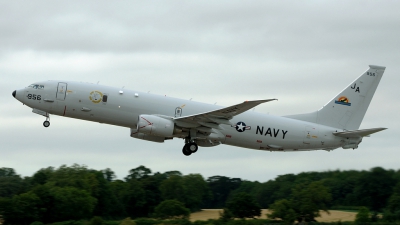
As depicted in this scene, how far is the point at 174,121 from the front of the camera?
49.3 metres

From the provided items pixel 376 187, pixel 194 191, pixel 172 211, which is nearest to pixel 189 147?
pixel 172 211

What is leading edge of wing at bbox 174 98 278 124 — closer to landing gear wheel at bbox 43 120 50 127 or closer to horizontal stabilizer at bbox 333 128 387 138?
horizontal stabilizer at bbox 333 128 387 138

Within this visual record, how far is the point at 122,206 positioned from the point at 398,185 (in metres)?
37.7

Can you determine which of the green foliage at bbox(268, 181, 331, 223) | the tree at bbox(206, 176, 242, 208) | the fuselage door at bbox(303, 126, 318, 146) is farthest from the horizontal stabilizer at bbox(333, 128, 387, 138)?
the tree at bbox(206, 176, 242, 208)

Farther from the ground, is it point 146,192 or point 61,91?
point 61,91

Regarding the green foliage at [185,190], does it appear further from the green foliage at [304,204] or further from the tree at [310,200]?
the tree at [310,200]

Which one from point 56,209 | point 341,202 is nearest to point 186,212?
point 56,209

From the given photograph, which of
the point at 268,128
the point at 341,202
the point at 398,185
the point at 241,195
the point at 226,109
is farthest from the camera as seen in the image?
the point at 341,202

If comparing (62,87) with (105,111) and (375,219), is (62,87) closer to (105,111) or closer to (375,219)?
(105,111)

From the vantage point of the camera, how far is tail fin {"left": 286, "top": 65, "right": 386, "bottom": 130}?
5419 centimetres

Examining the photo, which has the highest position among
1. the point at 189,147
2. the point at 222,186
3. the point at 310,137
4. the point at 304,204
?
the point at 310,137

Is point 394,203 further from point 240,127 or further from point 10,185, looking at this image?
point 10,185

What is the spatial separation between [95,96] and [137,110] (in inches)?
128

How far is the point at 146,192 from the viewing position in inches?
3760
